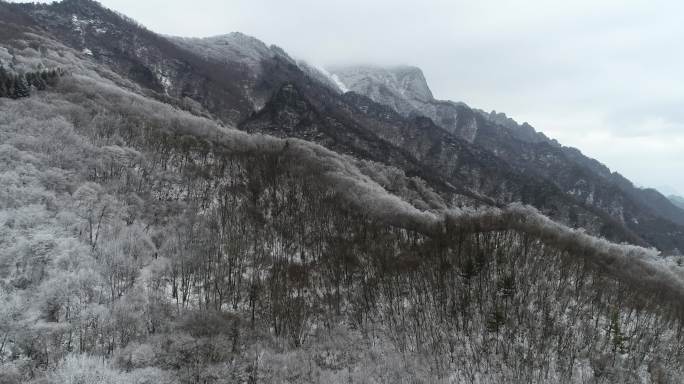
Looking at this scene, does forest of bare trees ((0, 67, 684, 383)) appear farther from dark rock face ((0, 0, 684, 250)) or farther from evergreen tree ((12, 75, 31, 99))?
dark rock face ((0, 0, 684, 250))

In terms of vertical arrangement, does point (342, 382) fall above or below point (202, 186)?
below

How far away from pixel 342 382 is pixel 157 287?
1450 centimetres

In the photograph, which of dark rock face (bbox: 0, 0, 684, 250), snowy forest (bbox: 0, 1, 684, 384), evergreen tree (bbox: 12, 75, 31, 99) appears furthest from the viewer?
dark rock face (bbox: 0, 0, 684, 250)

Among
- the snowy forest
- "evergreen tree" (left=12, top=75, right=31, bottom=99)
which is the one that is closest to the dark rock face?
"evergreen tree" (left=12, top=75, right=31, bottom=99)

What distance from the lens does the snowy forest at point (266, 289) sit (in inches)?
734

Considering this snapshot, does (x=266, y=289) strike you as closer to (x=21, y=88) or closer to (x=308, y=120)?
(x=21, y=88)

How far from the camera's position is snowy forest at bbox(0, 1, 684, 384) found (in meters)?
18.6

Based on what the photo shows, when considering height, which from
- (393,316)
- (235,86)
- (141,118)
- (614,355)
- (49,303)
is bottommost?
(49,303)

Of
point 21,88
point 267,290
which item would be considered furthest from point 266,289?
point 21,88

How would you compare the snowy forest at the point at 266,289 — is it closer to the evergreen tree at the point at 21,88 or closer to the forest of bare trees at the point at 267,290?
the forest of bare trees at the point at 267,290

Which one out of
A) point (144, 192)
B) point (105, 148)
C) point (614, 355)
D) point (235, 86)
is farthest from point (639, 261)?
point (235, 86)

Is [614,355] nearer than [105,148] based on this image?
Yes

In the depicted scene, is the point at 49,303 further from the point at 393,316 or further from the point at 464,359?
the point at 464,359

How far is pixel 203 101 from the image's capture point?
493 feet
